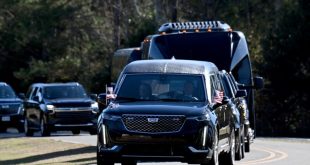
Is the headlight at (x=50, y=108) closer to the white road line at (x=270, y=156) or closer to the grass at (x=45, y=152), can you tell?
the grass at (x=45, y=152)

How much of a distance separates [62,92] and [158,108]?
61.1 feet

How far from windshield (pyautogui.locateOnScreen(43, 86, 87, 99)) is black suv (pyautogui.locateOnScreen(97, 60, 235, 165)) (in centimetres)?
1714

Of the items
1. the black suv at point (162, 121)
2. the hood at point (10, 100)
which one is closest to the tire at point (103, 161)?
the black suv at point (162, 121)

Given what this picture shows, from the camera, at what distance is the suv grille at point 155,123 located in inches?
629

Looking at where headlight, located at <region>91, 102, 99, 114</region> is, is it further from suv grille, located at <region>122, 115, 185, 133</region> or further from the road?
suv grille, located at <region>122, 115, 185, 133</region>

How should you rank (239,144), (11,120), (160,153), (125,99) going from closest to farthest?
1. (160,153)
2. (125,99)
3. (239,144)
4. (11,120)

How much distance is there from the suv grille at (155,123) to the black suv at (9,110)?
22969 mm

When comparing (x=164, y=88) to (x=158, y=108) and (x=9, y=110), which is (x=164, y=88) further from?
(x=9, y=110)

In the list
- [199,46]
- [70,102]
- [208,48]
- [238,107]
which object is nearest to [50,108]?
[70,102]

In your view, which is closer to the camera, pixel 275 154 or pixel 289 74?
pixel 275 154

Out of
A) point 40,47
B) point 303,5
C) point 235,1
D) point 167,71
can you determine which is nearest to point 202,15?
point 235,1

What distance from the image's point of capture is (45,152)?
24203mm

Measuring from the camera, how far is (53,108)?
33.1 metres

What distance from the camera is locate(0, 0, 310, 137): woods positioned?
44.9m
